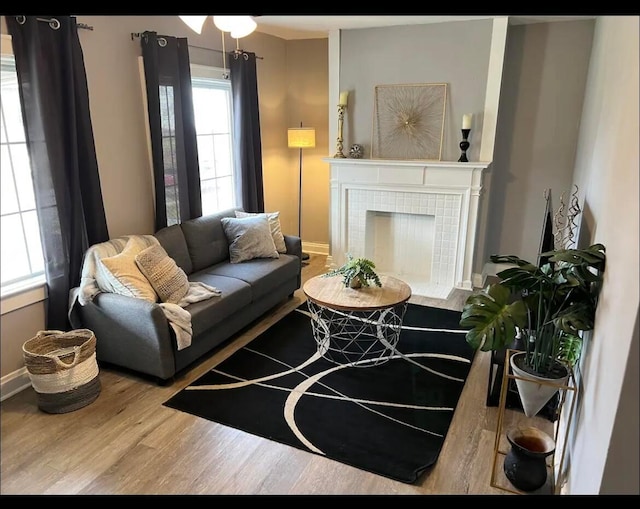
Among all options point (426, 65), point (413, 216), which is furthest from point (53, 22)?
point (413, 216)

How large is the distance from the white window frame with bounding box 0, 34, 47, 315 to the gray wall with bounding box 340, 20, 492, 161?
3.39 metres

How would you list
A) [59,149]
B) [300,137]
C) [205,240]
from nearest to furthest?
[59,149]
[205,240]
[300,137]

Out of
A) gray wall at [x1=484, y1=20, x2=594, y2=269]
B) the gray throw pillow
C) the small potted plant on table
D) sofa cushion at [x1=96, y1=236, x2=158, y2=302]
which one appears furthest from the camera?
gray wall at [x1=484, y1=20, x2=594, y2=269]

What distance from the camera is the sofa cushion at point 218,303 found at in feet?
9.19

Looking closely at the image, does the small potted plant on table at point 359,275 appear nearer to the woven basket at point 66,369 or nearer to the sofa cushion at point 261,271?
the sofa cushion at point 261,271

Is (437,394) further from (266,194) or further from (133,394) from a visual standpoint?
(266,194)

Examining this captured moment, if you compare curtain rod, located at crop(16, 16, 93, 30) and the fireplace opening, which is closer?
curtain rod, located at crop(16, 16, 93, 30)

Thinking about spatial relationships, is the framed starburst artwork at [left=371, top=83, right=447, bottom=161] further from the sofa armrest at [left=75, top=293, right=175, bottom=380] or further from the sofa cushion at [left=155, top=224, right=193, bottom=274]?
the sofa armrest at [left=75, top=293, right=175, bottom=380]

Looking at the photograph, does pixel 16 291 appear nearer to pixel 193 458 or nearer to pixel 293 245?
pixel 193 458

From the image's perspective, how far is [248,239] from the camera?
3.75m

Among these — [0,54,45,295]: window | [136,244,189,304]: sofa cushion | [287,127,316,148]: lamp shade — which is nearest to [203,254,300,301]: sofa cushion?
[136,244,189,304]: sofa cushion

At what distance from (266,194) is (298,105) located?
107 cm

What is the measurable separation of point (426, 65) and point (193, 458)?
3.55 meters

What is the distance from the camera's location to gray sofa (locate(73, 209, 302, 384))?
260 centimetres
